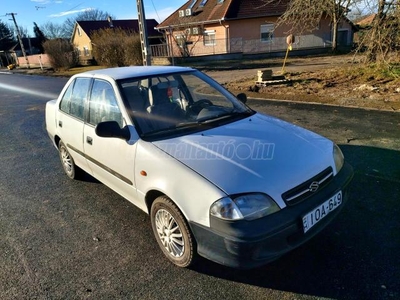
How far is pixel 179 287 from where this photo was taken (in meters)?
2.38

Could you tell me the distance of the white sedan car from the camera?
6.88 ft

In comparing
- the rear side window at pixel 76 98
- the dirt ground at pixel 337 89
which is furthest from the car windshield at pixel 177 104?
the dirt ground at pixel 337 89

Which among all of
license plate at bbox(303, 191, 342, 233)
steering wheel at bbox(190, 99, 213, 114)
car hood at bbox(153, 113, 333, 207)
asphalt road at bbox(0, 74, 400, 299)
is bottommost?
asphalt road at bbox(0, 74, 400, 299)

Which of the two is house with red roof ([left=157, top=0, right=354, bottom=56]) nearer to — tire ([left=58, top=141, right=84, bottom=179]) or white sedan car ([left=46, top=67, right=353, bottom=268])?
tire ([left=58, top=141, right=84, bottom=179])

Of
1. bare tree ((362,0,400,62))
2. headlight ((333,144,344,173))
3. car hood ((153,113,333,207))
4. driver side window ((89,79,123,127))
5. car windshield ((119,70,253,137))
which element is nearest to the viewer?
car hood ((153,113,333,207))

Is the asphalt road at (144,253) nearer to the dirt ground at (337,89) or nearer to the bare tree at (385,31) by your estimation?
the dirt ground at (337,89)

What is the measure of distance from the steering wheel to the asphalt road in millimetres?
1381

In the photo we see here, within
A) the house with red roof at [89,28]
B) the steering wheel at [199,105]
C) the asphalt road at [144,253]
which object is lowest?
the asphalt road at [144,253]

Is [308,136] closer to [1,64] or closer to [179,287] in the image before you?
[179,287]

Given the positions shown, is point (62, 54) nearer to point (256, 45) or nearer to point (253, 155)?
point (256, 45)

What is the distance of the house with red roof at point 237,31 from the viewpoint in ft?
84.4

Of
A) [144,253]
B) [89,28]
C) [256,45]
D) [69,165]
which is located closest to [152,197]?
[144,253]

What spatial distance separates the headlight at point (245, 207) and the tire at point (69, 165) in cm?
298

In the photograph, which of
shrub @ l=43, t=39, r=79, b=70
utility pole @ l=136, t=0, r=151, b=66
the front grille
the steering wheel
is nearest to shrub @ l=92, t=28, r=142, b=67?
shrub @ l=43, t=39, r=79, b=70
